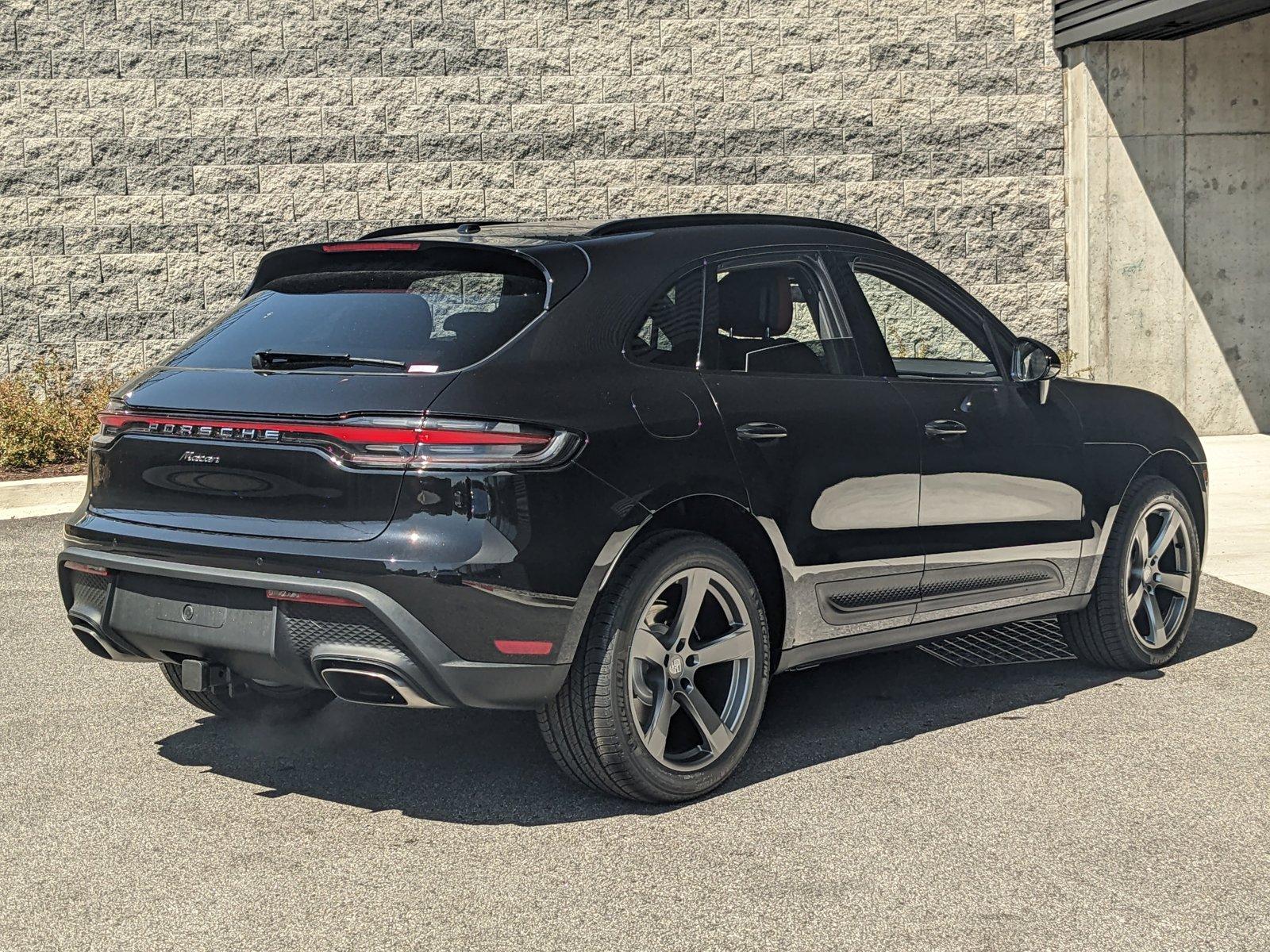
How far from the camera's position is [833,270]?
18.3 ft

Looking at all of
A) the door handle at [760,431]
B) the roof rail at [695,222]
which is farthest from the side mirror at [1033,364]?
the door handle at [760,431]

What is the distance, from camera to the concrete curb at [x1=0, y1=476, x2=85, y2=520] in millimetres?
11219

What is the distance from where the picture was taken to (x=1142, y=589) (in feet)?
21.4

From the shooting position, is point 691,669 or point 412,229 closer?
point 691,669

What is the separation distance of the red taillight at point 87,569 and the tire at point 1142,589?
367cm

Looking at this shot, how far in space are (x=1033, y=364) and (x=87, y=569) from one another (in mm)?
3346

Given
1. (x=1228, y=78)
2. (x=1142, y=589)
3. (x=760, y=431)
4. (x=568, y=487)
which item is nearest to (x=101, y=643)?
(x=568, y=487)

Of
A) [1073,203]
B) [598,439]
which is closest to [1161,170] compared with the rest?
[1073,203]

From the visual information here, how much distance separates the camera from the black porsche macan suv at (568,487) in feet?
14.2

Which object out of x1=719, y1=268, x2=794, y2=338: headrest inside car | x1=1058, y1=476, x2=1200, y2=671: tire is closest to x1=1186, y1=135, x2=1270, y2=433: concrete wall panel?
x1=1058, y1=476, x2=1200, y2=671: tire

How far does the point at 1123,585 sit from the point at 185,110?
10815mm

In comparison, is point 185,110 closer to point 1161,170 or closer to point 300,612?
point 1161,170

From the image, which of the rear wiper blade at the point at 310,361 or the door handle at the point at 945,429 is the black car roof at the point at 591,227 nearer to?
the rear wiper blade at the point at 310,361

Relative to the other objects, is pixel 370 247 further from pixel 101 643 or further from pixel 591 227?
pixel 101 643
